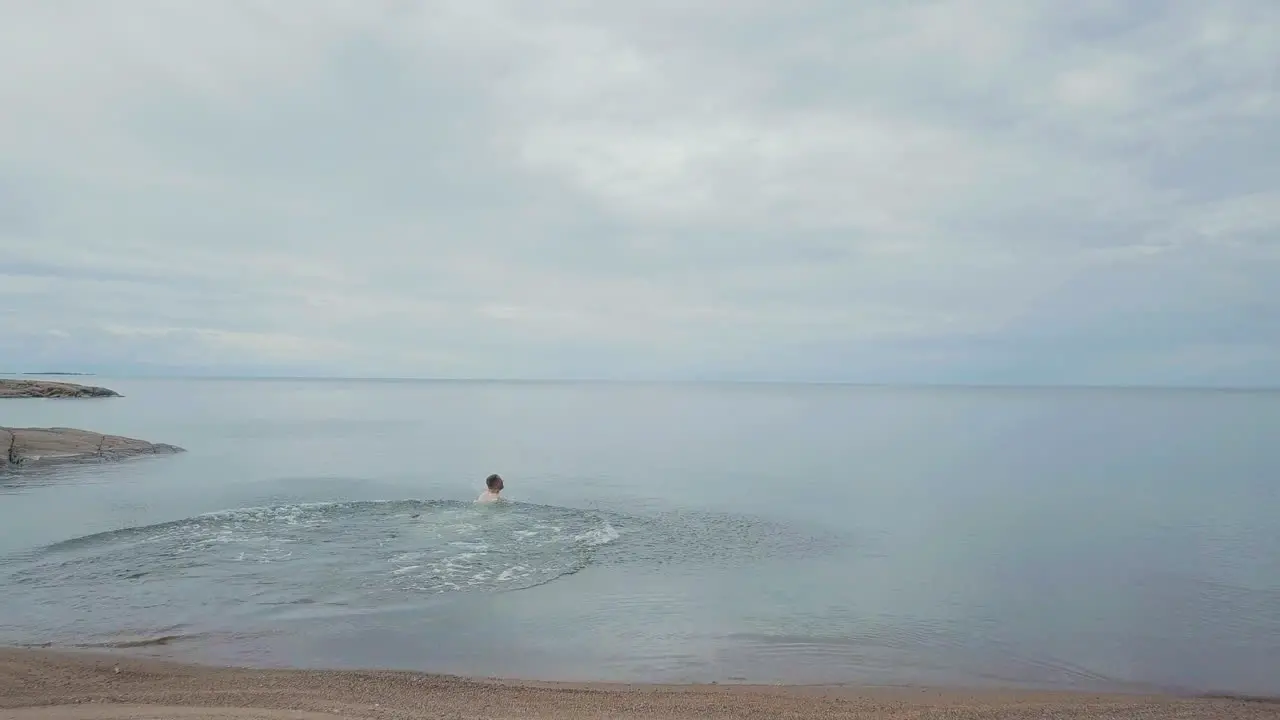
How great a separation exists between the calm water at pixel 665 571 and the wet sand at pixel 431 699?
88cm

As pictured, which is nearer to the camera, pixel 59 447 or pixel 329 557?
pixel 329 557

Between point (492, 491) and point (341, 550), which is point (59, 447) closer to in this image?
→ point (492, 491)

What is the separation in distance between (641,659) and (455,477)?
27863 mm

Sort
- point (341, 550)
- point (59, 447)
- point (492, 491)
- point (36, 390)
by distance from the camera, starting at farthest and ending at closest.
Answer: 1. point (36, 390)
2. point (59, 447)
3. point (492, 491)
4. point (341, 550)

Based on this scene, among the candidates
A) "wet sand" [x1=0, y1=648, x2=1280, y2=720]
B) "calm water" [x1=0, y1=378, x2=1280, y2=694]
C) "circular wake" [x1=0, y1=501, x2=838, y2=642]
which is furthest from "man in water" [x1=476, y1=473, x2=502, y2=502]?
"wet sand" [x1=0, y1=648, x2=1280, y2=720]

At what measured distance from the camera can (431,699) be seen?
1055 cm

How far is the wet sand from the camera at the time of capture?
31.6 feet

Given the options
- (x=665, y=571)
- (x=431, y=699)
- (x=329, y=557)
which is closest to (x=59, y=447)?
(x=329, y=557)

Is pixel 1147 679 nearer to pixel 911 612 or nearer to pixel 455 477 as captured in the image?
pixel 911 612

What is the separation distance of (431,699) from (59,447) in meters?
41.2

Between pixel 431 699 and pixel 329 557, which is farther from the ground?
pixel 431 699

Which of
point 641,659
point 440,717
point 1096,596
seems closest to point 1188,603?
point 1096,596

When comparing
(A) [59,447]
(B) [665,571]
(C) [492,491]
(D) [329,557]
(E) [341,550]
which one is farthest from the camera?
(A) [59,447]

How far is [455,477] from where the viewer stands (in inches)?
1544
